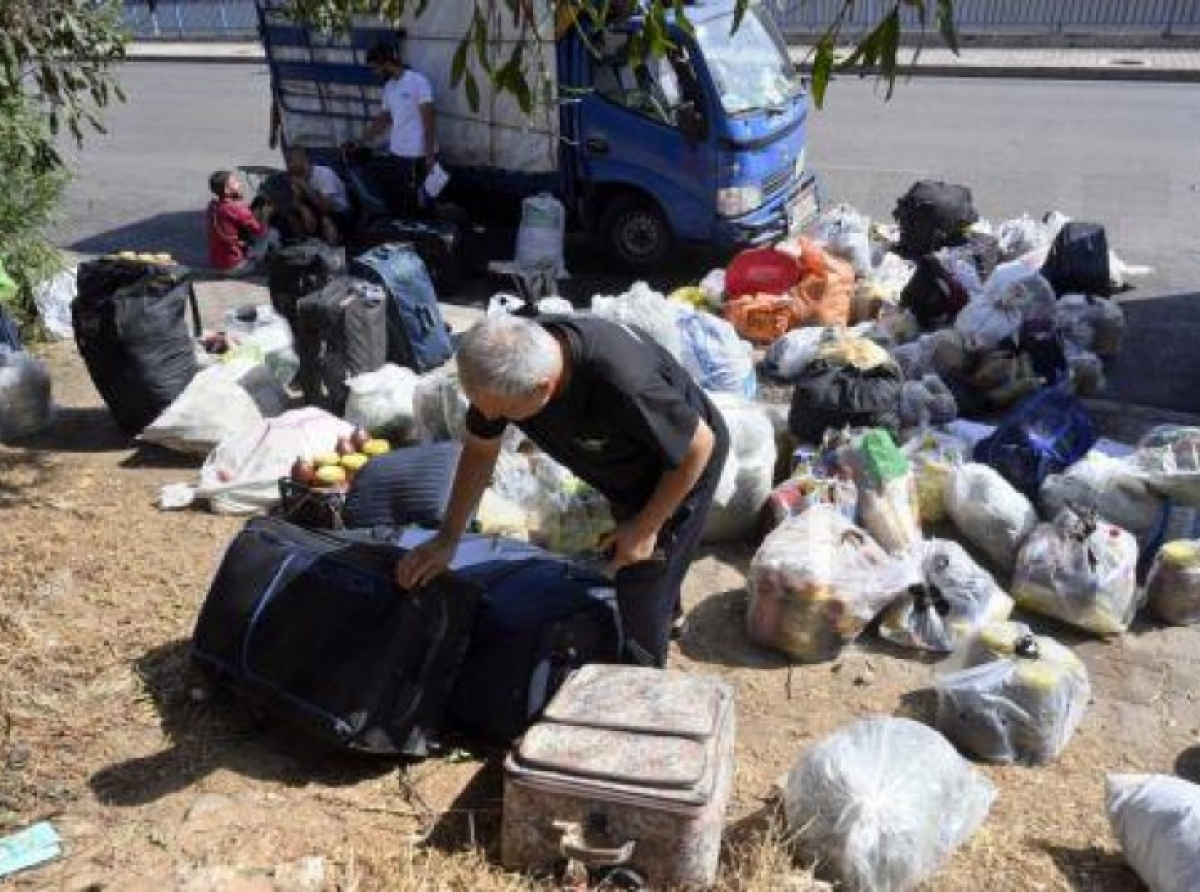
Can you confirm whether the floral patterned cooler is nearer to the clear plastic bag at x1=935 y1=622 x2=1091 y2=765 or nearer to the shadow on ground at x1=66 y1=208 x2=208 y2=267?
the clear plastic bag at x1=935 y1=622 x2=1091 y2=765

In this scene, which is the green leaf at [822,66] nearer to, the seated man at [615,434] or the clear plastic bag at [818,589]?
the seated man at [615,434]

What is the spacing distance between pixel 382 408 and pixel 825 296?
303cm

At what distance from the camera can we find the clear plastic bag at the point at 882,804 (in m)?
2.88

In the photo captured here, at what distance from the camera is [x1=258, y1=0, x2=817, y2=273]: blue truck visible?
7.64m

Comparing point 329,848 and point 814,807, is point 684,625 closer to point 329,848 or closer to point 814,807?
point 814,807

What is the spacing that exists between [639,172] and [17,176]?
13.4 feet

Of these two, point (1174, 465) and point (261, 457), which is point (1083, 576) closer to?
point (1174, 465)

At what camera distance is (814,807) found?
9.74 feet

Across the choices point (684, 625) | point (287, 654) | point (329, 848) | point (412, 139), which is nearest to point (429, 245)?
point (412, 139)

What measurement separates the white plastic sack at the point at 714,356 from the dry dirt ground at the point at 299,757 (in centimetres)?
122

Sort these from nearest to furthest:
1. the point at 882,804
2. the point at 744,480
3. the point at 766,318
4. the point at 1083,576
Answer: the point at 882,804 < the point at 1083,576 < the point at 744,480 < the point at 766,318

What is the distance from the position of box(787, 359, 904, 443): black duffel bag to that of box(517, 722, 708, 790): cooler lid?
2.62m

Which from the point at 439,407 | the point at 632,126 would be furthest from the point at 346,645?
the point at 632,126

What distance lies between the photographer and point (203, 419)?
18.2 ft
